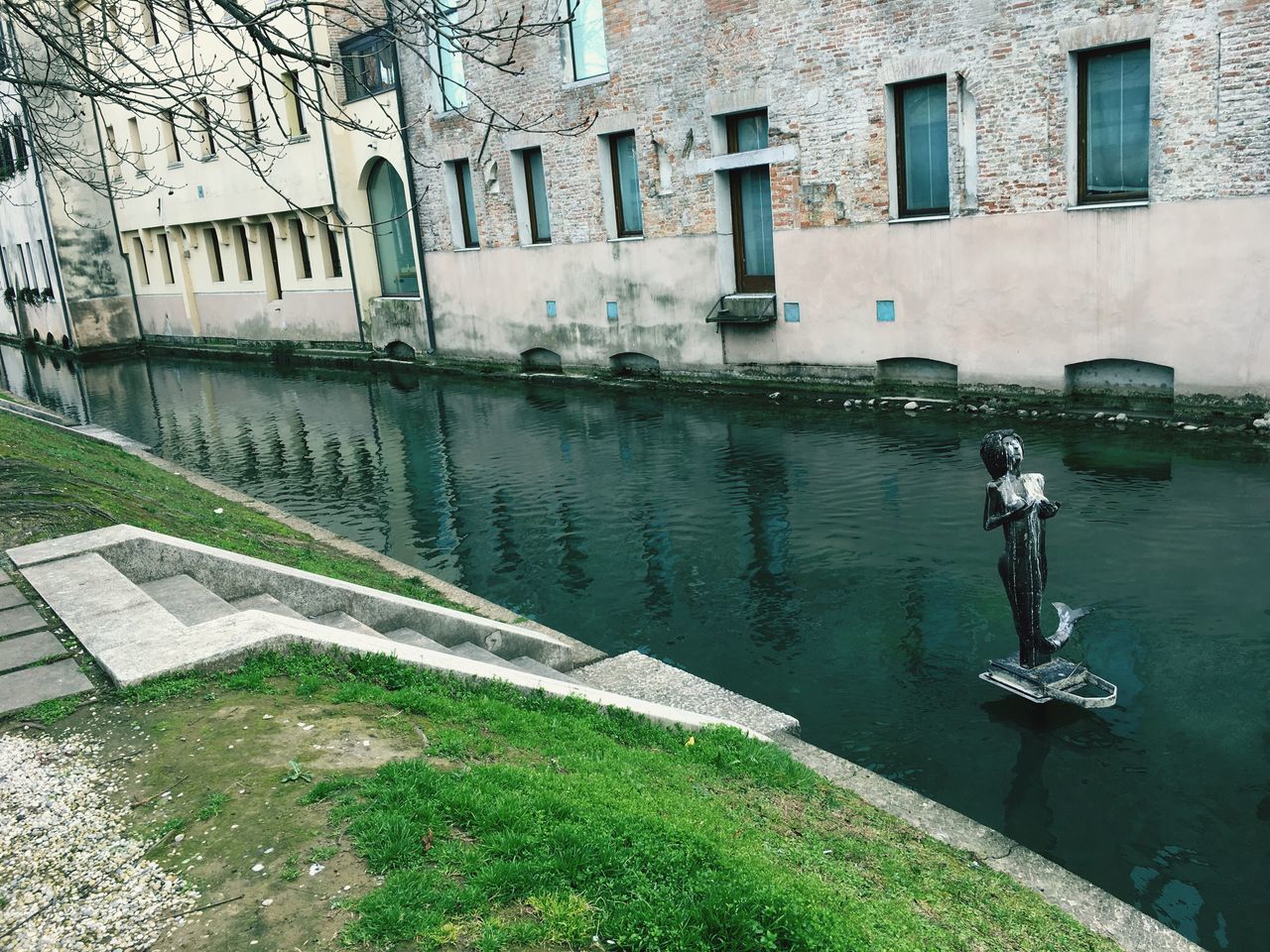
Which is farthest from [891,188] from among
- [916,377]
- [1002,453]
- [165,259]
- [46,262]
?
[46,262]

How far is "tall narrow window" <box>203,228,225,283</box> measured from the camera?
34.5 m

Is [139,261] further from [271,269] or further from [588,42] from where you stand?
[588,42]

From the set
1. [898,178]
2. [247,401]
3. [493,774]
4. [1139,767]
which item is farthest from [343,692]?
[247,401]

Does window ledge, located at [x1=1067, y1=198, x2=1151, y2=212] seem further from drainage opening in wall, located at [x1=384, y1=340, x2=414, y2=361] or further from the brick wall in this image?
drainage opening in wall, located at [x1=384, y1=340, x2=414, y2=361]

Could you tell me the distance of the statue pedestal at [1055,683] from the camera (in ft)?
20.5

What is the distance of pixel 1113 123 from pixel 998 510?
9224 mm

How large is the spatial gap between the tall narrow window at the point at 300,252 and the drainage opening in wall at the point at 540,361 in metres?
10.1

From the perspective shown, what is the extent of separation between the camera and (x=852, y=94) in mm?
15672

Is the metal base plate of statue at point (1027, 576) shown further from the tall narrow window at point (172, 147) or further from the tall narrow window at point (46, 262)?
the tall narrow window at point (46, 262)

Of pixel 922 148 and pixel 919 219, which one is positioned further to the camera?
pixel 922 148

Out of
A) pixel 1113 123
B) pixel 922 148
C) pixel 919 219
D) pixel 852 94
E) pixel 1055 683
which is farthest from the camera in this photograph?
pixel 852 94

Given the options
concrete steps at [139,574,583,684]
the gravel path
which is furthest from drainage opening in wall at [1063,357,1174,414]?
the gravel path

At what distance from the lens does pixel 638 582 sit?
9742mm

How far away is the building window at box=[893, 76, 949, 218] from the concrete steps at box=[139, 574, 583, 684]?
418 inches
